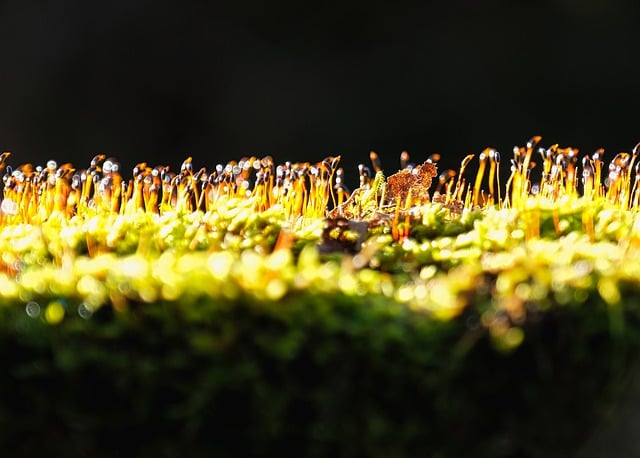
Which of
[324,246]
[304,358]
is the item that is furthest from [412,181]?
[304,358]

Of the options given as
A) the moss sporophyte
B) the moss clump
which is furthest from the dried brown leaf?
the moss clump

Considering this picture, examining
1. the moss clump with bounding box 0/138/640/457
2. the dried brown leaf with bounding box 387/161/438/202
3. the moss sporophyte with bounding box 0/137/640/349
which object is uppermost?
the dried brown leaf with bounding box 387/161/438/202

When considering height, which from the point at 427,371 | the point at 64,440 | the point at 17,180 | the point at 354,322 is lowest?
the point at 64,440

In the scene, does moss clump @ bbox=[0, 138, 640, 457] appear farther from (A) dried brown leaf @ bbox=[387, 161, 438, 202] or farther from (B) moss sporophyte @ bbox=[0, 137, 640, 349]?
(A) dried brown leaf @ bbox=[387, 161, 438, 202]

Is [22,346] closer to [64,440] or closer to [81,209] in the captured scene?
[64,440]

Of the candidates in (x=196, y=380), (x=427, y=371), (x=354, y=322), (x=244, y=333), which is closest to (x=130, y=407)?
(x=196, y=380)

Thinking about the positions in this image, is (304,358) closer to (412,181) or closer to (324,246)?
(324,246)

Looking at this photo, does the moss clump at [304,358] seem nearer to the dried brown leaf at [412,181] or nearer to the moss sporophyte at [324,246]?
the moss sporophyte at [324,246]

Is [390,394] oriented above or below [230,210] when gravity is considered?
below
